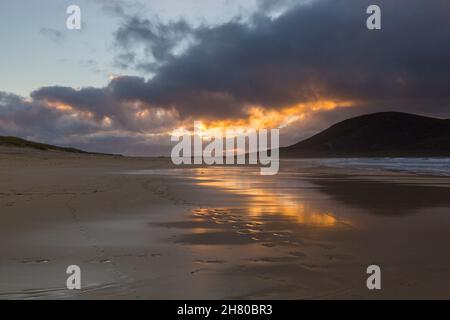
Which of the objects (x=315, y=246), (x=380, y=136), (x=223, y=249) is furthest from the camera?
(x=380, y=136)

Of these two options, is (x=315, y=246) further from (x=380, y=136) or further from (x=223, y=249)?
(x=380, y=136)

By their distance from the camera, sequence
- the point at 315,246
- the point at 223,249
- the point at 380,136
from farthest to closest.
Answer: the point at 380,136
the point at 315,246
the point at 223,249

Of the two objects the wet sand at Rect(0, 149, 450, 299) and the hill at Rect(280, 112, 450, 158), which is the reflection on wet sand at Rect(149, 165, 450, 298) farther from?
the hill at Rect(280, 112, 450, 158)

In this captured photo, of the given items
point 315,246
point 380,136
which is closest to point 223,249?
point 315,246

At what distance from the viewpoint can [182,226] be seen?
29.8 feet

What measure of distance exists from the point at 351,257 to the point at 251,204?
648 centimetres

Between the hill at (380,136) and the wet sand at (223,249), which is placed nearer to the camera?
the wet sand at (223,249)

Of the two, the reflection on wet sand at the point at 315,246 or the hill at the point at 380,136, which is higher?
the hill at the point at 380,136

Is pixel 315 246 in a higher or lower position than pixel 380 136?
lower

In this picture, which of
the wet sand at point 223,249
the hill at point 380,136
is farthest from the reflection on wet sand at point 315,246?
the hill at point 380,136

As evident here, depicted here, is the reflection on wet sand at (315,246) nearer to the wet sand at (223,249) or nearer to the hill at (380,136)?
the wet sand at (223,249)

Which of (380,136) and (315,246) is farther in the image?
(380,136)
